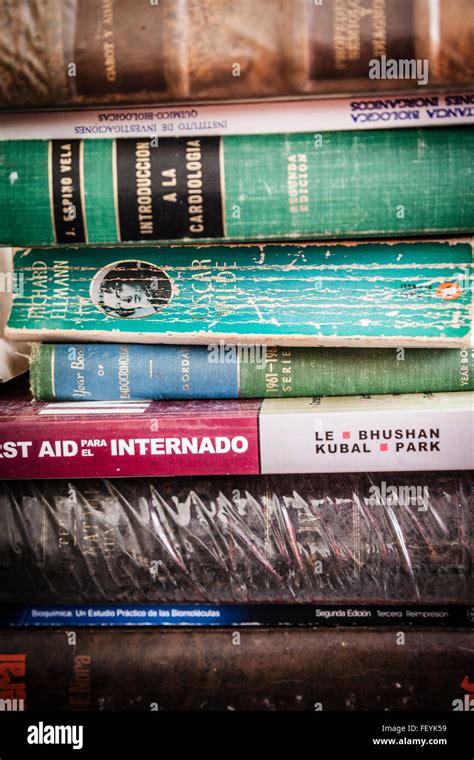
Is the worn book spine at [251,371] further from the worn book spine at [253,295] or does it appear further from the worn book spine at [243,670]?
the worn book spine at [243,670]

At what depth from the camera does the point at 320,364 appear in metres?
0.63

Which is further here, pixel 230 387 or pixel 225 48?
pixel 230 387

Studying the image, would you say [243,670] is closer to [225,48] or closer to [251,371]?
[251,371]

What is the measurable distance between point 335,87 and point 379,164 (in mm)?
85

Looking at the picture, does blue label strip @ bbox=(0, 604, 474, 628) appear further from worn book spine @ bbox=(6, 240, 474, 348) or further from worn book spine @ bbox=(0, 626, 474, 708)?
worn book spine @ bbox=(6, 240, 474, 348)

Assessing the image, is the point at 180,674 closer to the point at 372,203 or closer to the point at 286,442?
the point at 286,442

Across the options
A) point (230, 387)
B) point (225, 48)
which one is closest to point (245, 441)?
point (230, 387)

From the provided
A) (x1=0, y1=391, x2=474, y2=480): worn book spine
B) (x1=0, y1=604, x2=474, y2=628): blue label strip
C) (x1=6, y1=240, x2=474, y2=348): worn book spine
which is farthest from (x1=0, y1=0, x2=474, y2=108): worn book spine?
(x1=0, y1=604, x2=474, y2=628): blue label strip

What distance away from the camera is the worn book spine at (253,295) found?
586mm

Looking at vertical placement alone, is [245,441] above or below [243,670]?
above

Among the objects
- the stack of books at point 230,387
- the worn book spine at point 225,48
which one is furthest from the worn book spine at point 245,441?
the worn book spine at point 225,48

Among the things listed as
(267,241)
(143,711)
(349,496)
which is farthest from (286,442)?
(143,711)

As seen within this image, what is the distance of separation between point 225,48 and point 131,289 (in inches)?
9.3

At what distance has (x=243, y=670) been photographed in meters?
0.60
